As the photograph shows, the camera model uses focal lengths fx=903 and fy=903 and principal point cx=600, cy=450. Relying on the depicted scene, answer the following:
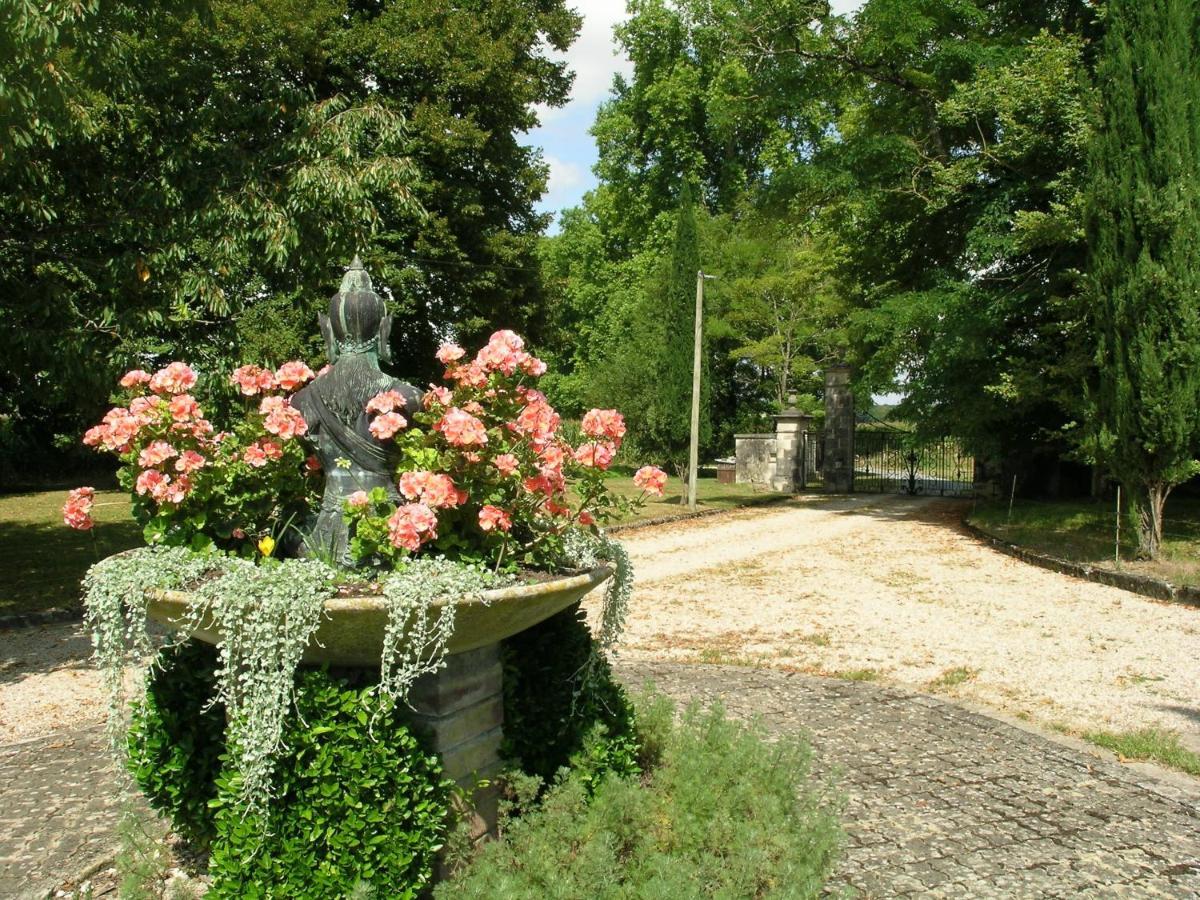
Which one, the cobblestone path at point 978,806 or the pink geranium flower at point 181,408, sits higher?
the pink geranium flower at point 181,408

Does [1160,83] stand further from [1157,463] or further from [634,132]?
[634,132]

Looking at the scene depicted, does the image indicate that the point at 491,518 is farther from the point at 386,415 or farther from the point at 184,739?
the point at 184,739

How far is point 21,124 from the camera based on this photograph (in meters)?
6.15

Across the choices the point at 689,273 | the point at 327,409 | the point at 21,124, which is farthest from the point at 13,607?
the point at 689,273

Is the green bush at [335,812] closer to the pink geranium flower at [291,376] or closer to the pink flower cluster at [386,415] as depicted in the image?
the pink flower cluster at [386,415]

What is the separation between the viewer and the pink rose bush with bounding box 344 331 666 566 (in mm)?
2811

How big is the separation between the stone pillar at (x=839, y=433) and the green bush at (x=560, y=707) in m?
21.6

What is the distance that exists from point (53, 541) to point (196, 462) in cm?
1150

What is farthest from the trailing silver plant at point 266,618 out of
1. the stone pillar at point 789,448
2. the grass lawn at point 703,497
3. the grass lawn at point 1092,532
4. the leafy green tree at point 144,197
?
the stone pillar at point 789,448

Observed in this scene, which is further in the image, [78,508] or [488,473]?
[78,508]

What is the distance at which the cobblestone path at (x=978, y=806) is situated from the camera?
10.8 feet

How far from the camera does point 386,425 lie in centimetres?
295

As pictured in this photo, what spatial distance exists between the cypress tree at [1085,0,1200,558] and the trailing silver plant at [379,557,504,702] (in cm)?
1068

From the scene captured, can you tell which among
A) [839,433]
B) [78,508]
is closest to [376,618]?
[78,508]
